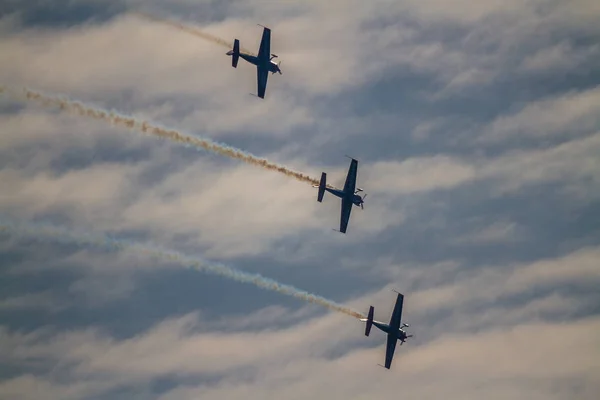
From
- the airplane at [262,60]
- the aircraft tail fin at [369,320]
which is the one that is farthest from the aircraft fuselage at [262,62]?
the aircraft tail fin at [369,320]

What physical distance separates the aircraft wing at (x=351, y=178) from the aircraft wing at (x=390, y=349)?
1626 centimetres

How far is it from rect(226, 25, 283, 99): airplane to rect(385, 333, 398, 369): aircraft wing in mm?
28902

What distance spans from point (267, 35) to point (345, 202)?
63.4ft

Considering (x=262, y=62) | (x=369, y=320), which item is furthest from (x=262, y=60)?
(x=369, y=320)

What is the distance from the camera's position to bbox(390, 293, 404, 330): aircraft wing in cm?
12519

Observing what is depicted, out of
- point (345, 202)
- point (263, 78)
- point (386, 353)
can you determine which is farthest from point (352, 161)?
point (386, 353)

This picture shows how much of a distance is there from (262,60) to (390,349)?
33.6 metres

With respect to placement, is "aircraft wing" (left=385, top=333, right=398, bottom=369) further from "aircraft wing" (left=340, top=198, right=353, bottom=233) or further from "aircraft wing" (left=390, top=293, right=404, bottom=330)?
"aircraft wing" (left=340, top=198, right=353, bottom=233)

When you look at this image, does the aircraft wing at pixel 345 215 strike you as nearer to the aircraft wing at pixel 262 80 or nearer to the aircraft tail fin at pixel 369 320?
the aircraft tail fin at pixel 369 320

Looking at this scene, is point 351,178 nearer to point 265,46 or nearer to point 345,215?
point 345,215

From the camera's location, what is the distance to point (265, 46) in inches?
4569

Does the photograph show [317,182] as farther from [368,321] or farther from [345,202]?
[368,321]

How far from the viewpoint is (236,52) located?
113625 millimetres

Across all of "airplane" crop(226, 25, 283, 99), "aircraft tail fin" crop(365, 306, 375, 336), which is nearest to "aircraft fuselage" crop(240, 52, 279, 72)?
"airplane" crop(226, 25, 283, 99)
